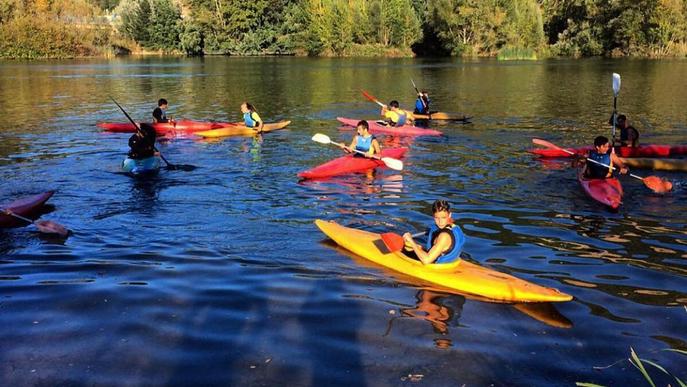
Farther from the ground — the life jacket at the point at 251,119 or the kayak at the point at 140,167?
the life jacket at the point at 251,119

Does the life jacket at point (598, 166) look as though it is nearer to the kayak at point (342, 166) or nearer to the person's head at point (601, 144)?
the person's head at point (601, 144)

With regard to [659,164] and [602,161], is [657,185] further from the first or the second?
[659,164]

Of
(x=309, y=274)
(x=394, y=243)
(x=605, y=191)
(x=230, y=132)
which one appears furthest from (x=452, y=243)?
(x=230, y=132)

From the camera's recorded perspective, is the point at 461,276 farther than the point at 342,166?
No

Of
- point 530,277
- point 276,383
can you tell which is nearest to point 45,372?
point 276,383

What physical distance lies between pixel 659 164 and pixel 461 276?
8.45 m

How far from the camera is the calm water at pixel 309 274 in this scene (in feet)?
17.6

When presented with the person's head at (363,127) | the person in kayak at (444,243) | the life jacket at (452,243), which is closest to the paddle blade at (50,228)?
the person in kayak at (444,243)

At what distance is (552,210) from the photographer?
10375mm

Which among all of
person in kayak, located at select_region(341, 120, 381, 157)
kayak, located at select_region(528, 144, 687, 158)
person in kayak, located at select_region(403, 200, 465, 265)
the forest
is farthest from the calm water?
the forest

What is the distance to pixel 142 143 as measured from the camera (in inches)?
508

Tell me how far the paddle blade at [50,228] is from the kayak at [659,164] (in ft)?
37.4

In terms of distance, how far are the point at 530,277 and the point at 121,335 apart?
4722 millimetres

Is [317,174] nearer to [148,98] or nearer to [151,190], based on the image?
[151,190]
